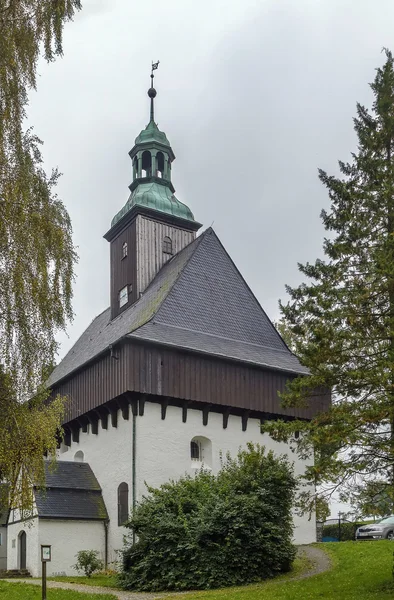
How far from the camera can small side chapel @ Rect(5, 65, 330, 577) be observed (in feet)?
76.9

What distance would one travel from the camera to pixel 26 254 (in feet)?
40.4

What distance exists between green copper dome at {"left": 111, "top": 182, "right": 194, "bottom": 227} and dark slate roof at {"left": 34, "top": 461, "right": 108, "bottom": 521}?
11601 millimetres

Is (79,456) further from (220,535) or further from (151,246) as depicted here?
(220,535)

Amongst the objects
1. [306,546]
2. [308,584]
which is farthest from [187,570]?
[306,546]

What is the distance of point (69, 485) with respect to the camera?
979 inches

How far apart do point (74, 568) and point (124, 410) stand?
5.20 meters

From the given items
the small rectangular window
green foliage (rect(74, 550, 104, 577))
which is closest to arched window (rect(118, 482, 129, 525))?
green foliage (rect(74, 550, 104, 577))

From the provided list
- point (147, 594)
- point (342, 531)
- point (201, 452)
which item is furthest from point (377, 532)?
point (147, 594)

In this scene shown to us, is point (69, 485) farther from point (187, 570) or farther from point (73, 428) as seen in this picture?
point (187, 570)

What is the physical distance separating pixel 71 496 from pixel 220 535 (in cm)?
843

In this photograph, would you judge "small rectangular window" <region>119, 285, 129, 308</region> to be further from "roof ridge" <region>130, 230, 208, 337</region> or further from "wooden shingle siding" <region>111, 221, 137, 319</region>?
"roof ridge" <region>130, 230, 208, 337</region>

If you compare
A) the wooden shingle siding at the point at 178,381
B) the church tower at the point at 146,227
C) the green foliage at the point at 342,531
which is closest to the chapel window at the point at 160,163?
the church tower at the point at 146,227

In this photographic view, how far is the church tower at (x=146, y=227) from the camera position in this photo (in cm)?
3056

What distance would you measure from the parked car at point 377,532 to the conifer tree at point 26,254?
547 inches
